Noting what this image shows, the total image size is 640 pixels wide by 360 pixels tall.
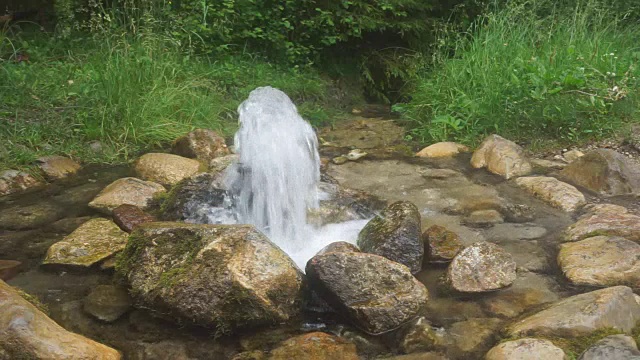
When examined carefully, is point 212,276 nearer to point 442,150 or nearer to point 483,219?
point 483,219

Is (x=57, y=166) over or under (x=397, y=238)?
under

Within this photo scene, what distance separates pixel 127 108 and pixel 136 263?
7.74 ft

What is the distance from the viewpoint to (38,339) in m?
2.43

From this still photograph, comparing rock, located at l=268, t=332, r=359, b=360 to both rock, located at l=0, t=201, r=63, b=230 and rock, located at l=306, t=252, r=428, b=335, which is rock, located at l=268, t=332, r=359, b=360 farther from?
rock, located at l=0, t=201, r=63, b=230

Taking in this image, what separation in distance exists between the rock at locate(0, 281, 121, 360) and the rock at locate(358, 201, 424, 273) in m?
1.39

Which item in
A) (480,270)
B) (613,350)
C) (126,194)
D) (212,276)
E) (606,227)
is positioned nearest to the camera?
(613,350)

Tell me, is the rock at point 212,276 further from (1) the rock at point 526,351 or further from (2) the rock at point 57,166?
(2) the rock at point 57,166

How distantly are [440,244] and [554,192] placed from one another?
1.19 m

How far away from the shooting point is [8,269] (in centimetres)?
325

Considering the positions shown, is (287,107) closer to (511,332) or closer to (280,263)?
(280,263)

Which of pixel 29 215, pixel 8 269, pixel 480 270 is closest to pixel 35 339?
pixel 8 269

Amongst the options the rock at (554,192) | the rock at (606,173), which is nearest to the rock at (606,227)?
the rock at (554,192)

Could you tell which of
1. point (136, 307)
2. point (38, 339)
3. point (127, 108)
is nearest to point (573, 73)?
point (127, 108)

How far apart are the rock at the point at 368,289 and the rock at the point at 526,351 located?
42 cm
